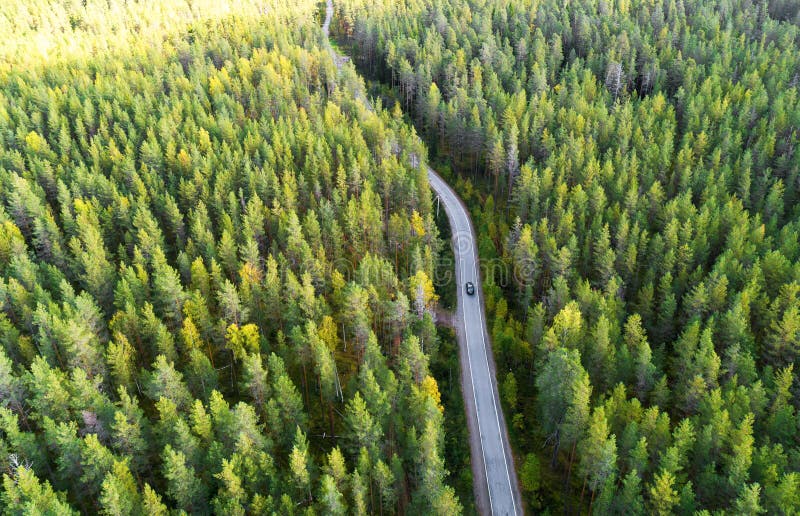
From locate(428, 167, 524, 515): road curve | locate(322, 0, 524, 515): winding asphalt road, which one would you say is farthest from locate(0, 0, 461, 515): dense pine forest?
locate(428, 167, 524, 515): road curve

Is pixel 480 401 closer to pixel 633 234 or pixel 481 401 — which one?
pixel 481 401

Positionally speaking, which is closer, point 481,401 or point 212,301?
point 481,401

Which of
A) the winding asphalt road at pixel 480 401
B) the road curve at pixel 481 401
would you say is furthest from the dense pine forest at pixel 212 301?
the road curve at pixel 481 401

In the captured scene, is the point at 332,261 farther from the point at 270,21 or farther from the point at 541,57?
the point at 270,21

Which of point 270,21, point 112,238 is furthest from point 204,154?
point 270,21

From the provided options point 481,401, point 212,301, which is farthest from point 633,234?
point 212,301

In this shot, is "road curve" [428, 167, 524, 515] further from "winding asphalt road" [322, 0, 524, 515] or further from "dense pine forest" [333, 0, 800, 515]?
"dense pine forest" [333, 0, 800, 515]
